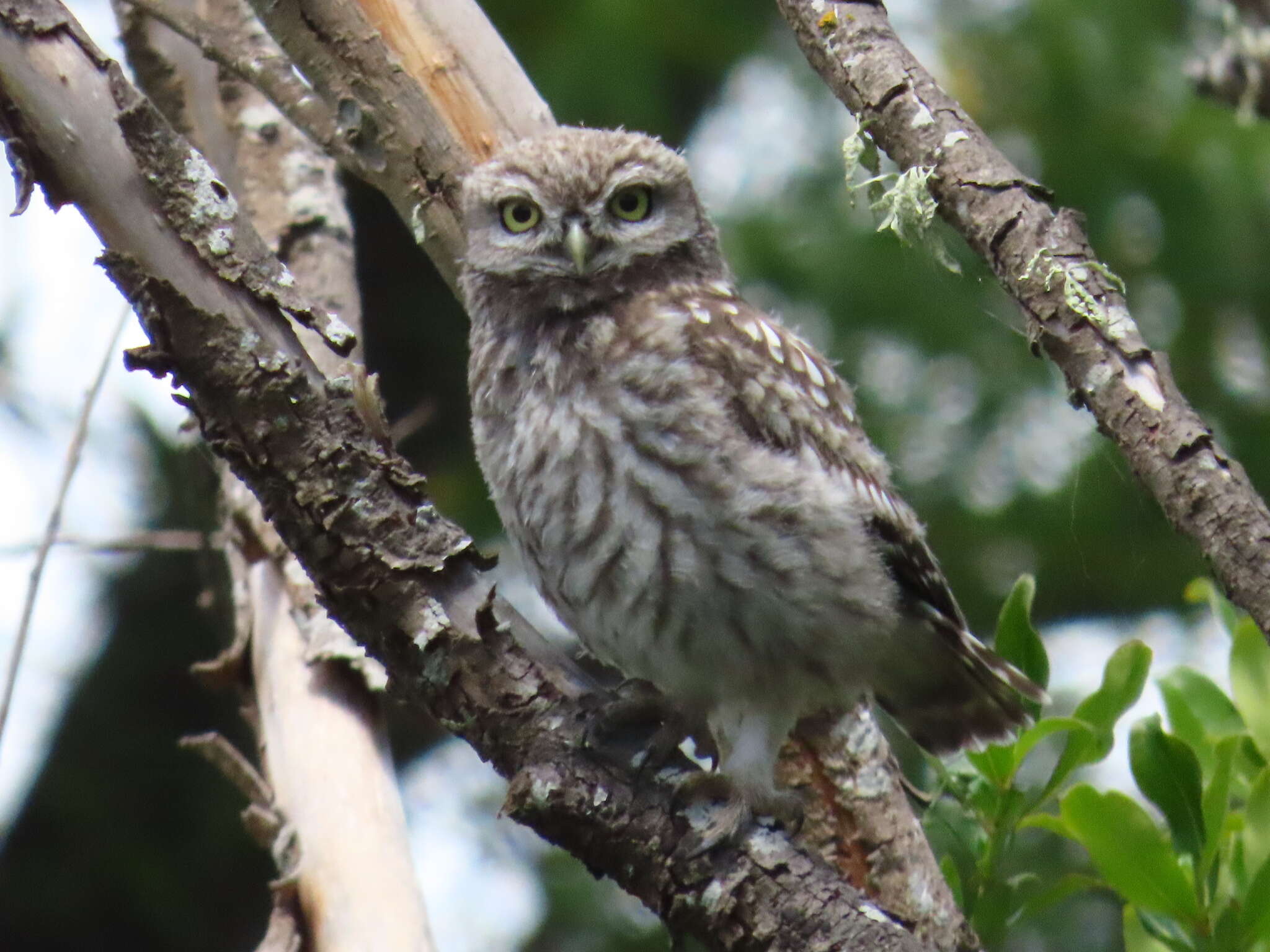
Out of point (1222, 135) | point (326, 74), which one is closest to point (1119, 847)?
point (326, 74)

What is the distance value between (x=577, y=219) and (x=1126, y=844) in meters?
1.71

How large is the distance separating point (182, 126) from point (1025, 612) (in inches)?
98.8

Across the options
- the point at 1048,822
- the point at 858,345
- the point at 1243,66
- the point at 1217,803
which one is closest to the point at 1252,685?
the point at 1217,803

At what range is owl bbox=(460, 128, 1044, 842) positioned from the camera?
2779 millimetres

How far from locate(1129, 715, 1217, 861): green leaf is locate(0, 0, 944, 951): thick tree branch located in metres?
0.55

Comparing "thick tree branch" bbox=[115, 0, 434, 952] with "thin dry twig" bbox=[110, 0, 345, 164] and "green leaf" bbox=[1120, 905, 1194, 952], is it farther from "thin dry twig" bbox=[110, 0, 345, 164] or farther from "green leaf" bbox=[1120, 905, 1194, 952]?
"green leaf" bbox=[1120, 905, 1194, 952]

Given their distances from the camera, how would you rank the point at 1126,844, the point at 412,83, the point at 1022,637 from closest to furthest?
the point at 1126,844
the point at 1022,637
the point at 412,83

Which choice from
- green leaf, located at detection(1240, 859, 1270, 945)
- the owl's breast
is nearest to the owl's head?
the owl's breast

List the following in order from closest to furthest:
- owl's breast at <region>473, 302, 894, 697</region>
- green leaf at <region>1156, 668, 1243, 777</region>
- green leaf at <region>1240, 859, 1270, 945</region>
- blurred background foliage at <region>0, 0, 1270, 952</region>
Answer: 1. green leaf at <region>1240, 859, 1270, 945</region>
2. green leaf at <region>1156, 668, 1243, 777</region>
3. owl's breast at <region>473, 302, 894, 697</region>
4. blurred background foliage at <region>0, 0, 1270, 952</region>

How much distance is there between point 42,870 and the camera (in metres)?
5.32

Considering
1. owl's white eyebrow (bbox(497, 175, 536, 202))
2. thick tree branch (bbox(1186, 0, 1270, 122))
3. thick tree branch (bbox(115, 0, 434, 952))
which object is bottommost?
thick tree branch (bbox(115, 0, 434, 952))

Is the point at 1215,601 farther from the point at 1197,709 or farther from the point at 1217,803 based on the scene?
the point at 1217,803

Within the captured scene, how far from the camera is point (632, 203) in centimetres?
333

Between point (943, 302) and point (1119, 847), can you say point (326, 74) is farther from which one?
point (943, 302)
